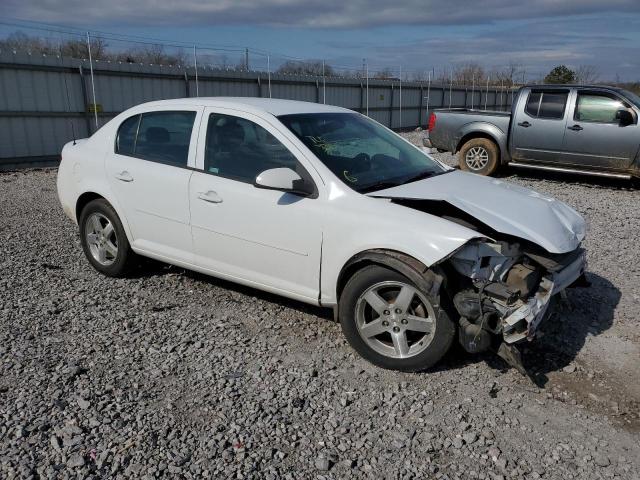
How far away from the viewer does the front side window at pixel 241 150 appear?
422 cm

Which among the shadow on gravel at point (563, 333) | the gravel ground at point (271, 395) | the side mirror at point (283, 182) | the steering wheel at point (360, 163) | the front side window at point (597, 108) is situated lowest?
the gravel ground at point (271, 395)

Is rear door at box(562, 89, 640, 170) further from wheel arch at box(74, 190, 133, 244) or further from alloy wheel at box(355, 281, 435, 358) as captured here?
wheel arch at box(74, 190, 133, 244)

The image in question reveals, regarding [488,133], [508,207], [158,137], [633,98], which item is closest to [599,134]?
[633,98]

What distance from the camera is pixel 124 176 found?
502 centimetres

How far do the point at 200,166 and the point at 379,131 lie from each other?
165cm

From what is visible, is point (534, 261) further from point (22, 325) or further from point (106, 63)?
point (106, 63)

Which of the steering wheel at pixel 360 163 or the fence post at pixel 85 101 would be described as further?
the fence post at pixel 85 101

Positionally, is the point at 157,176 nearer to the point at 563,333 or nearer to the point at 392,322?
the point at 392,322

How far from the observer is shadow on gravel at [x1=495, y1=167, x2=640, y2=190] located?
36.5 ft

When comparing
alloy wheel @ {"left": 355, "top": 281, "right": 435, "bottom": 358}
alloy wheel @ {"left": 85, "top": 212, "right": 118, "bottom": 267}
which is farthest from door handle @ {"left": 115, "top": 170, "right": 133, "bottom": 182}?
alloy wheel @ {"left": 355, "top": 281, "right": 435, "bottom": 358}

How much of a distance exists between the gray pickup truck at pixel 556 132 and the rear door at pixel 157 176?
8161 millimetres

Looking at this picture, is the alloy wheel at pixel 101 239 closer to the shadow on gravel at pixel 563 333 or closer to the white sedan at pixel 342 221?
the white sedan at pixel 342 221

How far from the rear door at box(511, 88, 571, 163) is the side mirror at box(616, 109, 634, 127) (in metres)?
0.93

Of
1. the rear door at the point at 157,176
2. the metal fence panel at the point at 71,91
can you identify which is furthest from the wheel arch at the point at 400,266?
the metal fence panel at the point at 71,91
